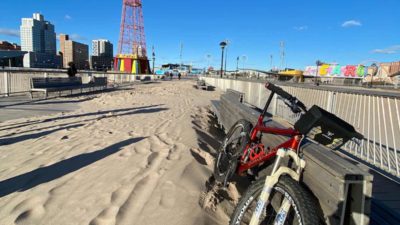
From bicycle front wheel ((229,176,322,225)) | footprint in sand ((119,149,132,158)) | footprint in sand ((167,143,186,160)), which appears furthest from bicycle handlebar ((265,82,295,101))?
footprint in sand ((119,149,132,158))

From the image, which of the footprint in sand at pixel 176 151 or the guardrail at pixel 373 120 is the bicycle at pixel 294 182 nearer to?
the guardrail at pixel 373 120

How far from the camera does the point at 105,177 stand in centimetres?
436

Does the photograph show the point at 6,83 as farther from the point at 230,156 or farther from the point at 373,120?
the point at 373,120

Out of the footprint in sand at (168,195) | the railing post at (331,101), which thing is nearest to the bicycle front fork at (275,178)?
the footprint in sand at (168,195)

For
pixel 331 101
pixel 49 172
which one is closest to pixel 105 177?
pixel 49 172

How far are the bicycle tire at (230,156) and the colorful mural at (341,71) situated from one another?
2672 inches

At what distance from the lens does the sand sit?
3359 millimetres

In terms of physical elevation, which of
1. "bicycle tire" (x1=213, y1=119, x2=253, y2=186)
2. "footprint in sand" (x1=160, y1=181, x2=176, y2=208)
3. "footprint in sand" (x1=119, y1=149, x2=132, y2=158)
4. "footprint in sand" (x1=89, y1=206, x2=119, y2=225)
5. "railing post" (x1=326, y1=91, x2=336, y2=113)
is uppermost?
"railing post" (x1=326, y1=91, x2=336, y2=113)

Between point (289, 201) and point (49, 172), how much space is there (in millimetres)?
3588

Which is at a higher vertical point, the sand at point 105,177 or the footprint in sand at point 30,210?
the sand at point 105,177

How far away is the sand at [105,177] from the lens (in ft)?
11.0

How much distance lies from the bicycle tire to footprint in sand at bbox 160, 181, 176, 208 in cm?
65

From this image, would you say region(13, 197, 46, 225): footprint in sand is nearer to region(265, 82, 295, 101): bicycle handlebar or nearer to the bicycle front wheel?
the bicycle front wheel

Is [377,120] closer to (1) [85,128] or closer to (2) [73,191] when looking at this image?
(2) [73,191]
